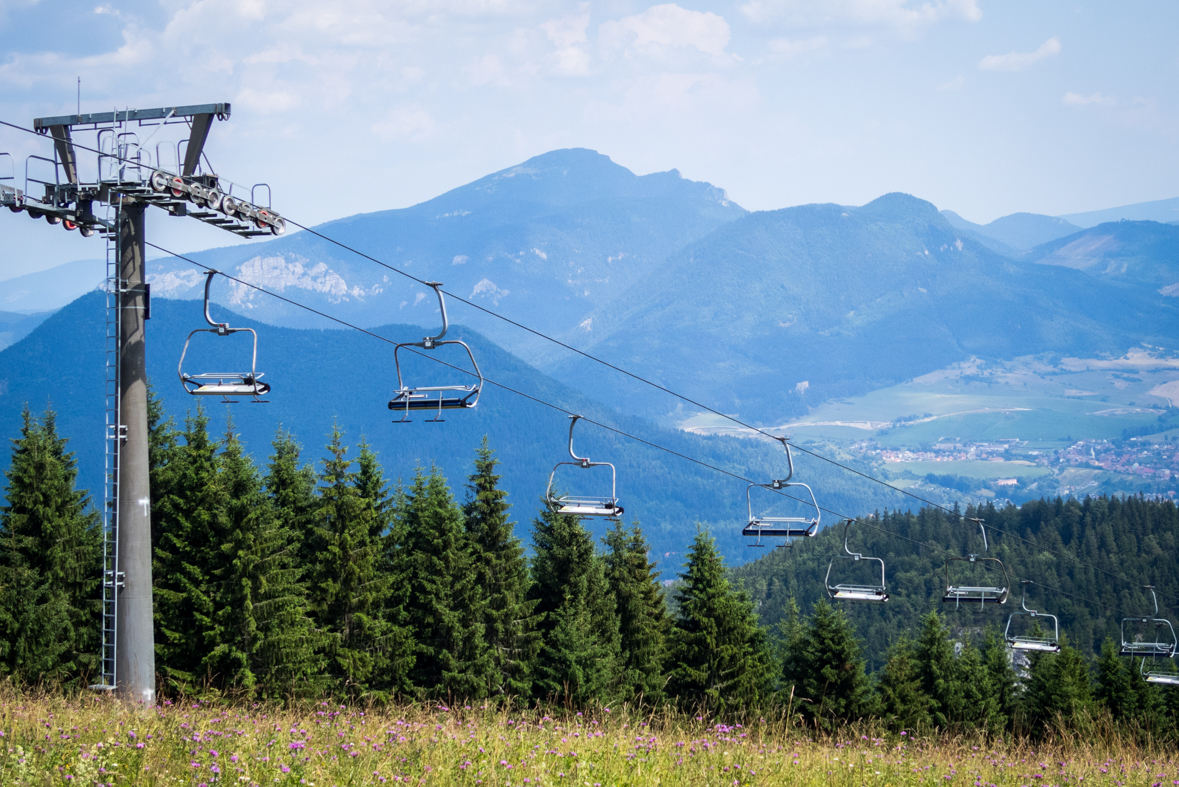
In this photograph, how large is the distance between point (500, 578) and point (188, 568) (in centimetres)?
1329

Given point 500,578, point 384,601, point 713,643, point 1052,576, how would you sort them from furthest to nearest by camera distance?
point 1052,576 → point 713,643 → point 500,578 → point 384,601

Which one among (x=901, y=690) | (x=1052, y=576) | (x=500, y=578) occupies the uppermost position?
(x=500, y=578)

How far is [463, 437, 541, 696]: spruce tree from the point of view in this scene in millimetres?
41750

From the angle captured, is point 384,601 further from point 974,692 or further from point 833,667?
point 974,692

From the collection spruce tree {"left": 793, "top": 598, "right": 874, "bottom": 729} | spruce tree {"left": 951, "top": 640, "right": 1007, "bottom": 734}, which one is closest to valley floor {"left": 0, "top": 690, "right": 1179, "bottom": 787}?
spruce tree {"left": 793, "top": 598, "right": 874, "bottom": 729}

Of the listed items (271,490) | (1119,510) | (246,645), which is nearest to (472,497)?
(271,490)

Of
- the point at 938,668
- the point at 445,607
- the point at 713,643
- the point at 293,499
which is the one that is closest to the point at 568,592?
the point at 445,607

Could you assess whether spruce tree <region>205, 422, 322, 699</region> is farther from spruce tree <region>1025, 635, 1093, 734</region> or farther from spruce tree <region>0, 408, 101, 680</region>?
spruce tree <region>1025, 635, 1093, 734</region>

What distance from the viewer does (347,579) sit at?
37219mm

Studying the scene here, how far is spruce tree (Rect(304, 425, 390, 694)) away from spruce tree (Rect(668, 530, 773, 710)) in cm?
1382

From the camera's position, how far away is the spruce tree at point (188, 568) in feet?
109

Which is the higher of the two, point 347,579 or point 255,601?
point 347,579

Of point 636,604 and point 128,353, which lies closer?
point 128,353

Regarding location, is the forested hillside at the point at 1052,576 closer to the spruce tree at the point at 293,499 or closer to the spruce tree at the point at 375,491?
the spruce tree at the point at 375,491
